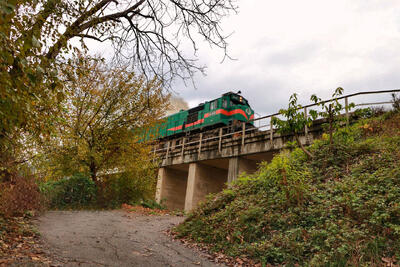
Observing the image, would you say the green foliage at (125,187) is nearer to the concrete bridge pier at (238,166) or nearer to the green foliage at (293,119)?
the concrete bridge pier at (238,166)

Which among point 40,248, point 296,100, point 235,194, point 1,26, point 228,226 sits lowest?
point 40,248

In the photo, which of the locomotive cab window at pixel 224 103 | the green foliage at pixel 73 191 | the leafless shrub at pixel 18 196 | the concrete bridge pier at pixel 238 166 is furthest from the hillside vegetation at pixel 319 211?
the locomotive cab window at pixel 224 103

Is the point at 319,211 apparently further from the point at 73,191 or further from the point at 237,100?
the point at 237,100

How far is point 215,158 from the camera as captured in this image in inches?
700

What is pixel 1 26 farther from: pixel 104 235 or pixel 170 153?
pixel 170 153

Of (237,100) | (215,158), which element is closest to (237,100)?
(237,100)

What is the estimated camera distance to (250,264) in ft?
19.3

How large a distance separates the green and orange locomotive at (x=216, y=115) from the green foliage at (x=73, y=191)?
5.05 meters

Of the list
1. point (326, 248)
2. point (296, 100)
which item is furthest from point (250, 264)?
point (296, 100)

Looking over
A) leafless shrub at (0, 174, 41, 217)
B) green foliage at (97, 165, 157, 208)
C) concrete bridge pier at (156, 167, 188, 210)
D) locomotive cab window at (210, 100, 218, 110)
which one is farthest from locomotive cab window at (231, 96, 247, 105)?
leafless shrub at (0, 174, 41, 217)

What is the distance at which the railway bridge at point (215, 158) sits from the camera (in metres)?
14.5

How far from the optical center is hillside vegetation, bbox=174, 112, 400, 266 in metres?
5.28

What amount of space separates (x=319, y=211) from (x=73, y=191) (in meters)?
12.9

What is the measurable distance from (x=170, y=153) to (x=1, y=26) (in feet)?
63.9
